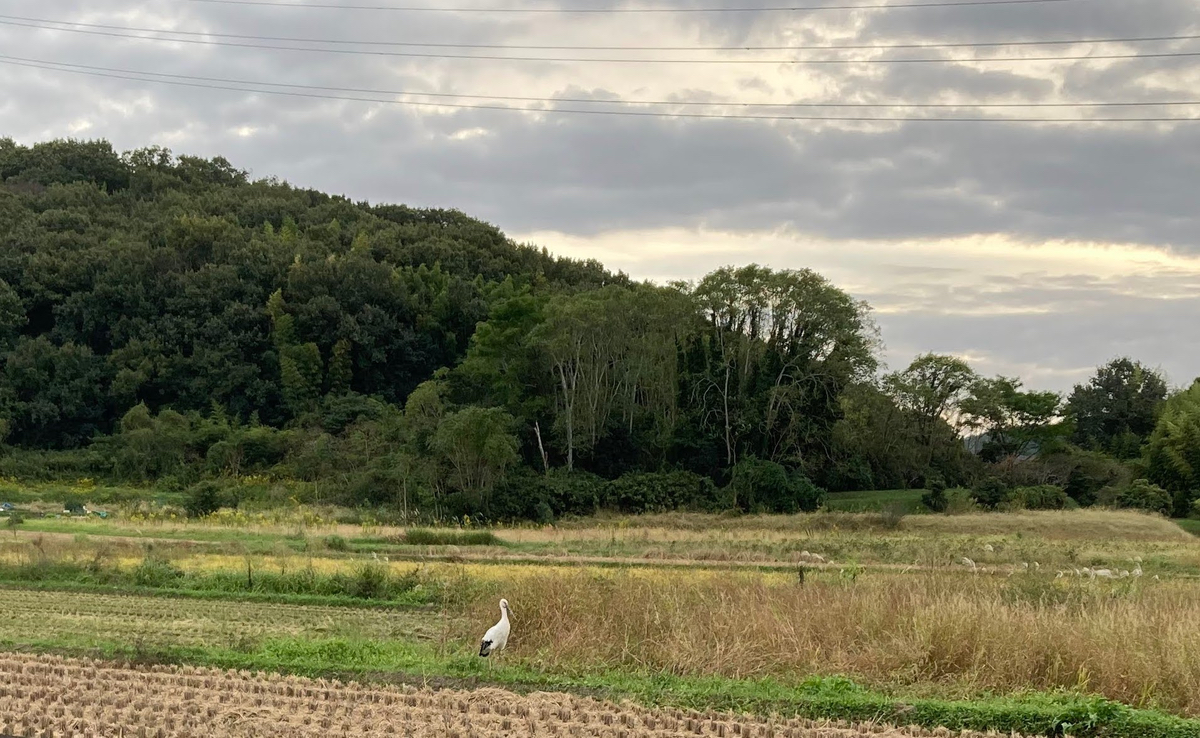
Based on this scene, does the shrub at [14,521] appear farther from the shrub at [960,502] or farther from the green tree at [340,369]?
the shrub at [960,502]

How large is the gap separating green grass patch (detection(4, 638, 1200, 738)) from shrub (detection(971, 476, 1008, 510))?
4456 centimetres

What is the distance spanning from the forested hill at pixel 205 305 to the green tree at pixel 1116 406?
123 ft

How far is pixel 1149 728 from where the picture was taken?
9.30m

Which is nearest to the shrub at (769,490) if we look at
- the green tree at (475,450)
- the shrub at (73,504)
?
the green tree at (475,450)

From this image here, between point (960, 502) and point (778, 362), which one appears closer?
point (960, 502)

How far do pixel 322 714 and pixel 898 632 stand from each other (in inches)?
241

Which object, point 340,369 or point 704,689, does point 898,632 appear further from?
point 340,369

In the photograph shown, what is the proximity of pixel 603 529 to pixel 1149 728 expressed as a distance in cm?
3399

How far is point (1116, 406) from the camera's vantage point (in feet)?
247

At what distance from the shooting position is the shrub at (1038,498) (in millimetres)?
51594

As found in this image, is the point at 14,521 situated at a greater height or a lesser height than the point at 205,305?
lesser

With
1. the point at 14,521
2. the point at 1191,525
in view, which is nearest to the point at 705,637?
the point at 14,521

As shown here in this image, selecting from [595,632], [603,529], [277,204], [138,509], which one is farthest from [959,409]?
[277,204]

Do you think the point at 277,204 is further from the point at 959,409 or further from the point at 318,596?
the point at 318,596
